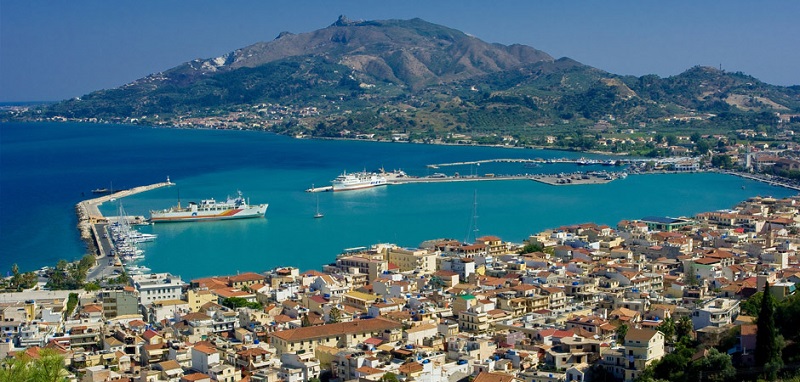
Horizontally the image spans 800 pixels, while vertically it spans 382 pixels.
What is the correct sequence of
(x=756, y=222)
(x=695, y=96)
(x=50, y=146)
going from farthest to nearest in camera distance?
(x=695, y=96)
(x=50, y=146)
(x=756, y=222)

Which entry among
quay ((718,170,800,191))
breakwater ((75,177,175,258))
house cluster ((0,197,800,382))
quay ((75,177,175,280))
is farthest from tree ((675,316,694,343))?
quay ((718,170,800,191))

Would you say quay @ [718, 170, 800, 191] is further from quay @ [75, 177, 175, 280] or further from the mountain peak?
the mountain peak

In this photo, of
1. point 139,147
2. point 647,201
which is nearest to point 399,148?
point 139,147

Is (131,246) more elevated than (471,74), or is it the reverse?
(471,74)

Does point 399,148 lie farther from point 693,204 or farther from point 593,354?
point 593,354

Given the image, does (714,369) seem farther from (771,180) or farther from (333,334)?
(771,180)
